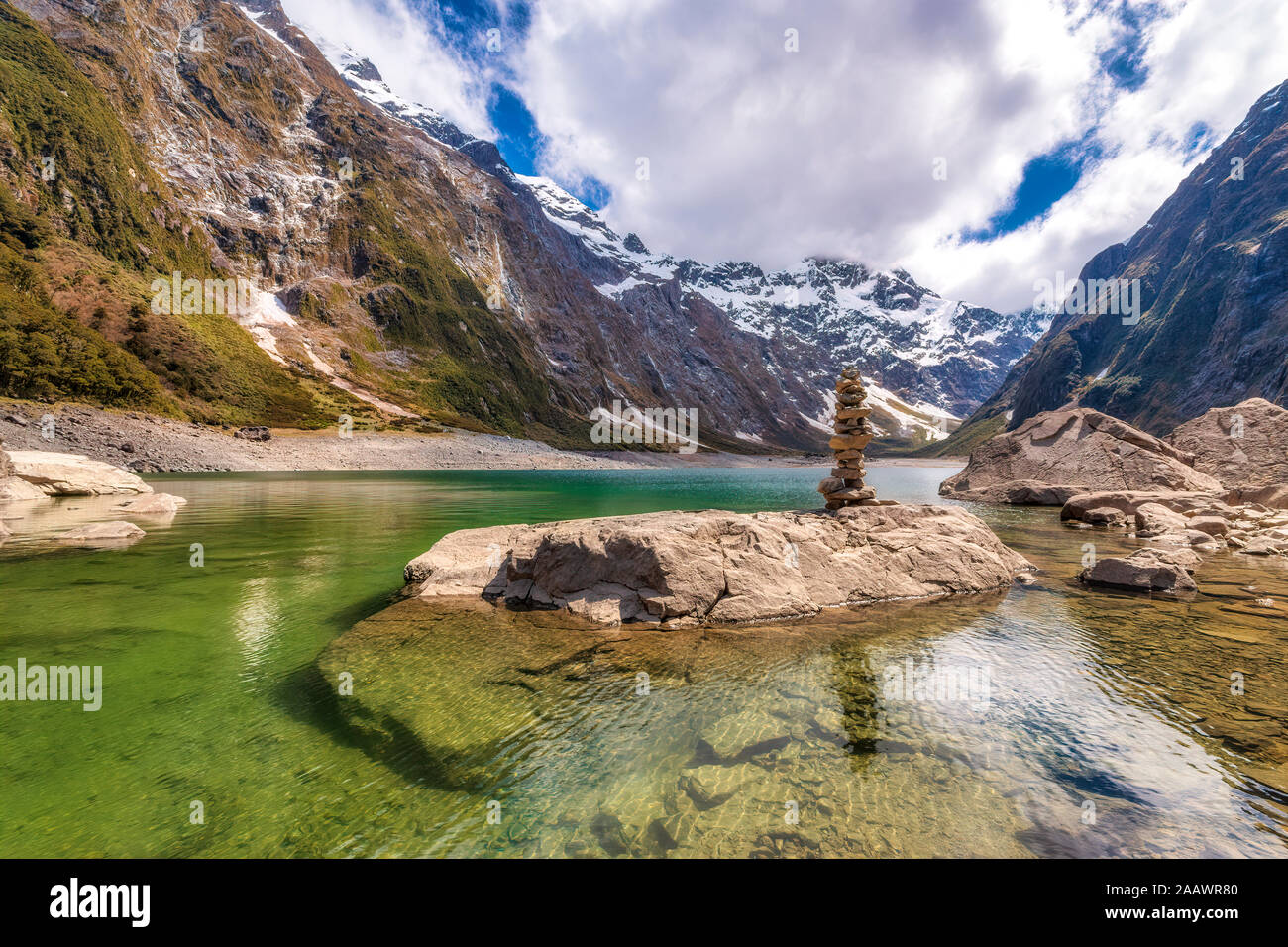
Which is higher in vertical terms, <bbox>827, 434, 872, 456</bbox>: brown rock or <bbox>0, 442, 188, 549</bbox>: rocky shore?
<bbox>827, 434, 872, 456</bbox>: brown rock

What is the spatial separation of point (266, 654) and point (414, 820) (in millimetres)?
7905

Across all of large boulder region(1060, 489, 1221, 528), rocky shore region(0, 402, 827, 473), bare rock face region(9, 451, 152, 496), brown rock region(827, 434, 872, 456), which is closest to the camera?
brown rock region(827, 434, 872, 456)

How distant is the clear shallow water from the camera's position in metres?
5.87

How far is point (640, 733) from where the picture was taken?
26.8 feet

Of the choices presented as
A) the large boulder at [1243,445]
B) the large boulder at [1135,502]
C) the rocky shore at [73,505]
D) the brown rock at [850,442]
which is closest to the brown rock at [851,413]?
the brown rock at [850,442]

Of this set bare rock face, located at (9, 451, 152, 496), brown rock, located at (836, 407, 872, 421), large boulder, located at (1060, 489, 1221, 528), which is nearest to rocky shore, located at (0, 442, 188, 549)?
bare rock face, located at (9, 451, 152, 496)

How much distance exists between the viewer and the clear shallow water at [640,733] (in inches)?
231

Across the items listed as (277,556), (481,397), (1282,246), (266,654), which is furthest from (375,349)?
(1282,246)

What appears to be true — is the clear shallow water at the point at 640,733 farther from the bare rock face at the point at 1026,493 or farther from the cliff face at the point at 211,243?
the cliff face at the point at 211,243

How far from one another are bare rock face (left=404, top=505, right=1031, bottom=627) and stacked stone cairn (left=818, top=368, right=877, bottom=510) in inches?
53.0

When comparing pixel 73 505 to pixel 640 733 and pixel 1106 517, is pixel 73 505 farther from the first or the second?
pixel 1106 517

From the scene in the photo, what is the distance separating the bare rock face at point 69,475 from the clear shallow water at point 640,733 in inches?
1260

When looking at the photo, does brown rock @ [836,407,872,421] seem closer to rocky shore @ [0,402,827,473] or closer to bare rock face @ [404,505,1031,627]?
bare rock face @ [404,505,1031,627]

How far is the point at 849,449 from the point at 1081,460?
118 feet
